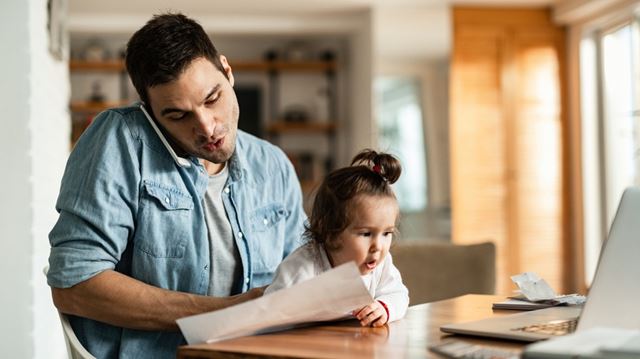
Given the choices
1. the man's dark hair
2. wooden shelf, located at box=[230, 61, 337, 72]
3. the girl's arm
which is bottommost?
the girl's arm

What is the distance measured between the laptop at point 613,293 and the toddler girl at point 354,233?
243 millimetres

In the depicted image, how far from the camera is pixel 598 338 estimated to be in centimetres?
97

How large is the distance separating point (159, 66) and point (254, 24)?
6022 mm

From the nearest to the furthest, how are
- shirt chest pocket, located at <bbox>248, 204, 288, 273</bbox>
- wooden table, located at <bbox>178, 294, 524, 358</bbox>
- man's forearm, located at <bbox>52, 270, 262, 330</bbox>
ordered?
1. wooden table, located at <bbox>178, 294, 524, 358</bbox>
2. man's forearm, located at <bbox>52, 270, 262, 330</bbox>
3. shirt chest pocket, located at <bbox>248, 204, 288, 273</bbox>

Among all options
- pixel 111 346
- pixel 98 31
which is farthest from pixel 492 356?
pixel 98 31

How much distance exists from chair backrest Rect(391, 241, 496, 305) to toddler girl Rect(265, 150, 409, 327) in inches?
32.6

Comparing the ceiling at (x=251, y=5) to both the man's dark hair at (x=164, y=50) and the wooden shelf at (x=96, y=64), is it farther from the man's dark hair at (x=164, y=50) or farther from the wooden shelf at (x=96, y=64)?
the man's dark hair at (x=164, y=50)

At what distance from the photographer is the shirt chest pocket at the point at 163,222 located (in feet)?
5.18

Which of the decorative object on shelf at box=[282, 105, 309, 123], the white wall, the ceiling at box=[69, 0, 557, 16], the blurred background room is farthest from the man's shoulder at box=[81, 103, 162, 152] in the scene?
the decorative object on shelf at box=[282, 105, 309, 123]

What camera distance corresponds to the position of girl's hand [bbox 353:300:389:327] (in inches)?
53.2

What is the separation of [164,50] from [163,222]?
1.09 feet

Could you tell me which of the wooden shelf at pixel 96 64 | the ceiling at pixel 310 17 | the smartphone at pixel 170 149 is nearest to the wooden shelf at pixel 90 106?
the wooden shelf at pixel 96 64

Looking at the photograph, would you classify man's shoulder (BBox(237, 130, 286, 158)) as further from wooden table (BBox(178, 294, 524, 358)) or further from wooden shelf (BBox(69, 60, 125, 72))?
wooden shelf (BBox(69, 60, 125, 72))

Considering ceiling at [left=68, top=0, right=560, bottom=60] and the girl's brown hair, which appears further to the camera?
ceiling at [left=68, top=0, right=560, bottom=60]
